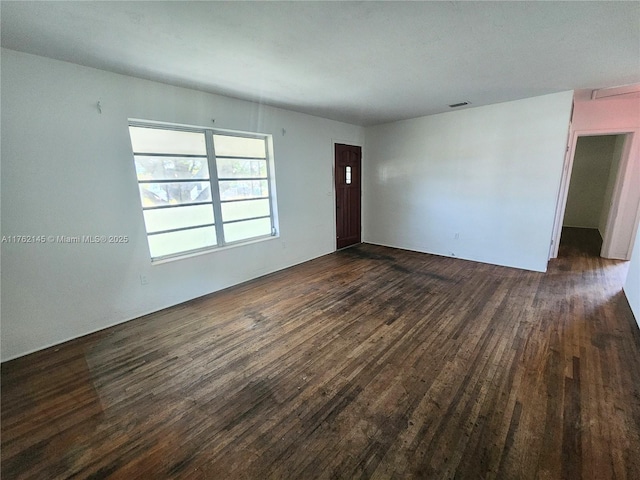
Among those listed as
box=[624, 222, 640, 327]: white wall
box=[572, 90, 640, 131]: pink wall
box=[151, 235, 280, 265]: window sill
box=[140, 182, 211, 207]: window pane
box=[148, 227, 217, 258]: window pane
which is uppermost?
box=[572, 90, 640, 131]: pink wall

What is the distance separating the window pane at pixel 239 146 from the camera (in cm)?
371

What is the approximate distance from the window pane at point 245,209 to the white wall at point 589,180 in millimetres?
8319

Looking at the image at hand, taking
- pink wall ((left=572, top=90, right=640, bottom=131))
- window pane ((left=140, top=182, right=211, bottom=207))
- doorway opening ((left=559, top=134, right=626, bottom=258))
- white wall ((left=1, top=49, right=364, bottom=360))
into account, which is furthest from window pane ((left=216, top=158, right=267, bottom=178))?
doorway opening ((left=559, top=134, right=626, bottom=258))

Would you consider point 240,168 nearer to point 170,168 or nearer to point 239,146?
point 239,146

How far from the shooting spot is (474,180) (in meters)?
4.61

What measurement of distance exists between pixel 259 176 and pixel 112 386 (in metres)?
3.14

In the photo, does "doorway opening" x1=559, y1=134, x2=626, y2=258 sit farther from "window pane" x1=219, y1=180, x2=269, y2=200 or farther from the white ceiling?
"window pane" x1=219, y1=180, x2=269, y2=200

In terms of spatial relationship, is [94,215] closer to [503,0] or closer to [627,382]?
[503,0]

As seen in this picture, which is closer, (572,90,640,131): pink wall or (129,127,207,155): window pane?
(129,127,207,155): window pane

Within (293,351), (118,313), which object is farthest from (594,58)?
(118,313)

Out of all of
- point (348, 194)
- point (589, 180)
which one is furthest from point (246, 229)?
point (589, 180)

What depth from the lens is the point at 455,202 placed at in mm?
4879

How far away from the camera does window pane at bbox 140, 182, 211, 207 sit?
310cm

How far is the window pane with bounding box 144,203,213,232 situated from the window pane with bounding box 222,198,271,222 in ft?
0.81
